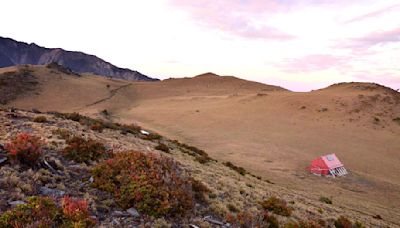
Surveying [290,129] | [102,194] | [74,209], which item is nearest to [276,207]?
[102,194]

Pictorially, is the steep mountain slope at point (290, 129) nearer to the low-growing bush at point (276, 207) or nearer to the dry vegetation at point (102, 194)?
the low-growing bush at point (276, 207)

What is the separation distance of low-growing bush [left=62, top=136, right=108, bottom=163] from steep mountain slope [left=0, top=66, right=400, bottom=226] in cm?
1450

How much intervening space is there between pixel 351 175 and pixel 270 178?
918cm

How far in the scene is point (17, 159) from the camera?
29.1ft

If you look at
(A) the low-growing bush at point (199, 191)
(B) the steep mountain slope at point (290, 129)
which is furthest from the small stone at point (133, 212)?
(B) the steep mountain slope at point (290, 129)

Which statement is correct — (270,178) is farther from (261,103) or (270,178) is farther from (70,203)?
(261,103)

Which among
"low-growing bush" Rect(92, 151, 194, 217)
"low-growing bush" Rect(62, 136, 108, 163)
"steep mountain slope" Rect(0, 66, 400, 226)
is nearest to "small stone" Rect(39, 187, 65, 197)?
"low-growing bush" Rect(92, 151, 194, 217)

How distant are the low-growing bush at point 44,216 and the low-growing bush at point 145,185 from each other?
4.87 ft

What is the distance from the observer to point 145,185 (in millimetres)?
8500

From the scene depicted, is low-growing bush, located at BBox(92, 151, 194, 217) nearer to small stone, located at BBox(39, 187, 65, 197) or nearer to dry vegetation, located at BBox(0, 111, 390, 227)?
dry vegetation, located at BBox(0, 111, 390, 227)

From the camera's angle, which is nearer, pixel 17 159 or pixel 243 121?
pixel 17 159

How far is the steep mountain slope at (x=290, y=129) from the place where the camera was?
2655cm

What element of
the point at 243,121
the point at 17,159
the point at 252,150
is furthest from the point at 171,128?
the point at 17,159

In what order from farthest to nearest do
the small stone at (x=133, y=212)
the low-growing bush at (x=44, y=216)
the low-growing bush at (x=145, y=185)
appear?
the low-growing bush at (x=145, y=185), the small stone at (x=133, y=212), the low-growing bush at (x=44, y=216)
